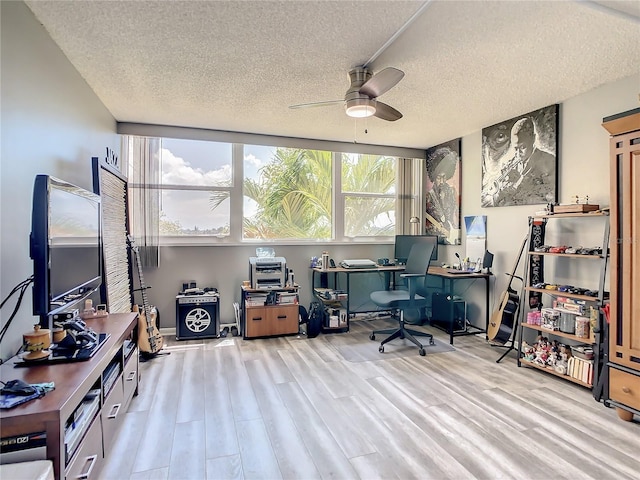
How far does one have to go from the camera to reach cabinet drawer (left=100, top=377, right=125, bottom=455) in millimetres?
1844

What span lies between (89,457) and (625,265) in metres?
3.18

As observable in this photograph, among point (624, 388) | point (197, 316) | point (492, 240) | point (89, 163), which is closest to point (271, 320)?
point (197, 316)

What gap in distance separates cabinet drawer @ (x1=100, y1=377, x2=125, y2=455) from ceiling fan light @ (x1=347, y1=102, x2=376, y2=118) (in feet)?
7.73

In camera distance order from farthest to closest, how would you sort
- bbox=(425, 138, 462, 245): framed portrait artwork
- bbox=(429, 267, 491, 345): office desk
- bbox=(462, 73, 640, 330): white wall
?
bbox=(425, 138, 462, 245): framed portrait artwork < bbox=(429, 267, 491, 345): office desk < bbox=(462, 73, 640, 330): white wall

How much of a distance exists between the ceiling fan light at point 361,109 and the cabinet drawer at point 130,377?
2.34m

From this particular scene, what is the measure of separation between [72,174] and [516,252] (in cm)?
410

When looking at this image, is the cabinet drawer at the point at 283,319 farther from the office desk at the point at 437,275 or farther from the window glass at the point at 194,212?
the window glass at the point at 194,212

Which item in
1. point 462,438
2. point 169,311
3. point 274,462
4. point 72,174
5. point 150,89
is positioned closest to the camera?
point 274,462

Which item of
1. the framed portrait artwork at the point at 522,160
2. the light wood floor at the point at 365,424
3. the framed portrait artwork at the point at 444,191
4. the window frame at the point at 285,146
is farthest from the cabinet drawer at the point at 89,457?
the framed portrait artwork at the point at 444,191

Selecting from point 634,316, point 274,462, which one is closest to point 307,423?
point 274,462

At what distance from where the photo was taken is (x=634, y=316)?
2.25 meters

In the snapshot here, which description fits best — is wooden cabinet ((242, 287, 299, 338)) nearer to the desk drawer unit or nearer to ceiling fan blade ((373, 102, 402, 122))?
the desk drawer unit

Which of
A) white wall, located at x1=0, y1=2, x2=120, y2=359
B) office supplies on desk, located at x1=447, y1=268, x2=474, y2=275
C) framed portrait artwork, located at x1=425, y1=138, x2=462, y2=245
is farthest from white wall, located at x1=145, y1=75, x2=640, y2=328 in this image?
white wall, located at x1=0, y1=2, x2=120, y2=359

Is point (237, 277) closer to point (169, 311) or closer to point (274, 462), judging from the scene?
point (169, 311)
